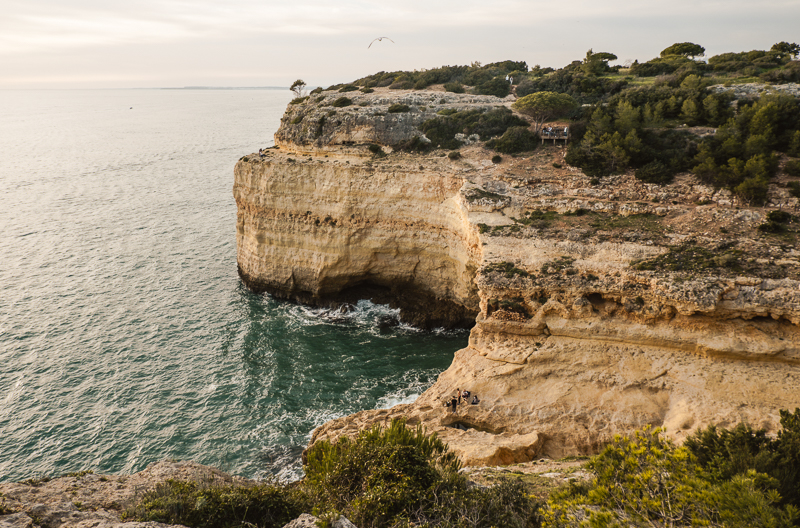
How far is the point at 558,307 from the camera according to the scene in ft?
75.9

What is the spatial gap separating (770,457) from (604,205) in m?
19.4

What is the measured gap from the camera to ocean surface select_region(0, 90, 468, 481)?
22250mm

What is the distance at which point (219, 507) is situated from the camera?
11.6 metres

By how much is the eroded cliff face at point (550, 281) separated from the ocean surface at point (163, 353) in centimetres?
378

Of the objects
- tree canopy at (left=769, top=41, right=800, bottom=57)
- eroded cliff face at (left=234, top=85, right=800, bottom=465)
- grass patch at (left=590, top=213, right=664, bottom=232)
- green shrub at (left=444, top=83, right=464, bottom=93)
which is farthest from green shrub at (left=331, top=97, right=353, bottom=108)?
tree canopy at (left=769, top=41, right=800, bottom=57)

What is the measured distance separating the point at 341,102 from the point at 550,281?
29571mm

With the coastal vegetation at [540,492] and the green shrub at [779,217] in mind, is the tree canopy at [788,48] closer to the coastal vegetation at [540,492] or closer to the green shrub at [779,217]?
the green shrub at [779,217]

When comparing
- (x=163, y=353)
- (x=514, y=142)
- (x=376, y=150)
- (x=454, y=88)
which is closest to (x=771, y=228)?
(x=514, y=142)

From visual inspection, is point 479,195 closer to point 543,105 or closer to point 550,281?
point 550,281

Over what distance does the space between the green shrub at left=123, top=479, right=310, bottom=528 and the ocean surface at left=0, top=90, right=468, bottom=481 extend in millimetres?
8727

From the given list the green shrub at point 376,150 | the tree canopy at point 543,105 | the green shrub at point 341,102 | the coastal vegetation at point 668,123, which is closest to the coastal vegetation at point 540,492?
the coastal vegetation at point 668,123

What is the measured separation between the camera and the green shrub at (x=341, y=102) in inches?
1715

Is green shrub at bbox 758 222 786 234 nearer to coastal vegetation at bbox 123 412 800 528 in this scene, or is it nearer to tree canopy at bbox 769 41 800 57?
coastal vegetation at bbox 123 412 800 528

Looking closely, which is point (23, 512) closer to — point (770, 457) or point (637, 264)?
point (770, 457)
